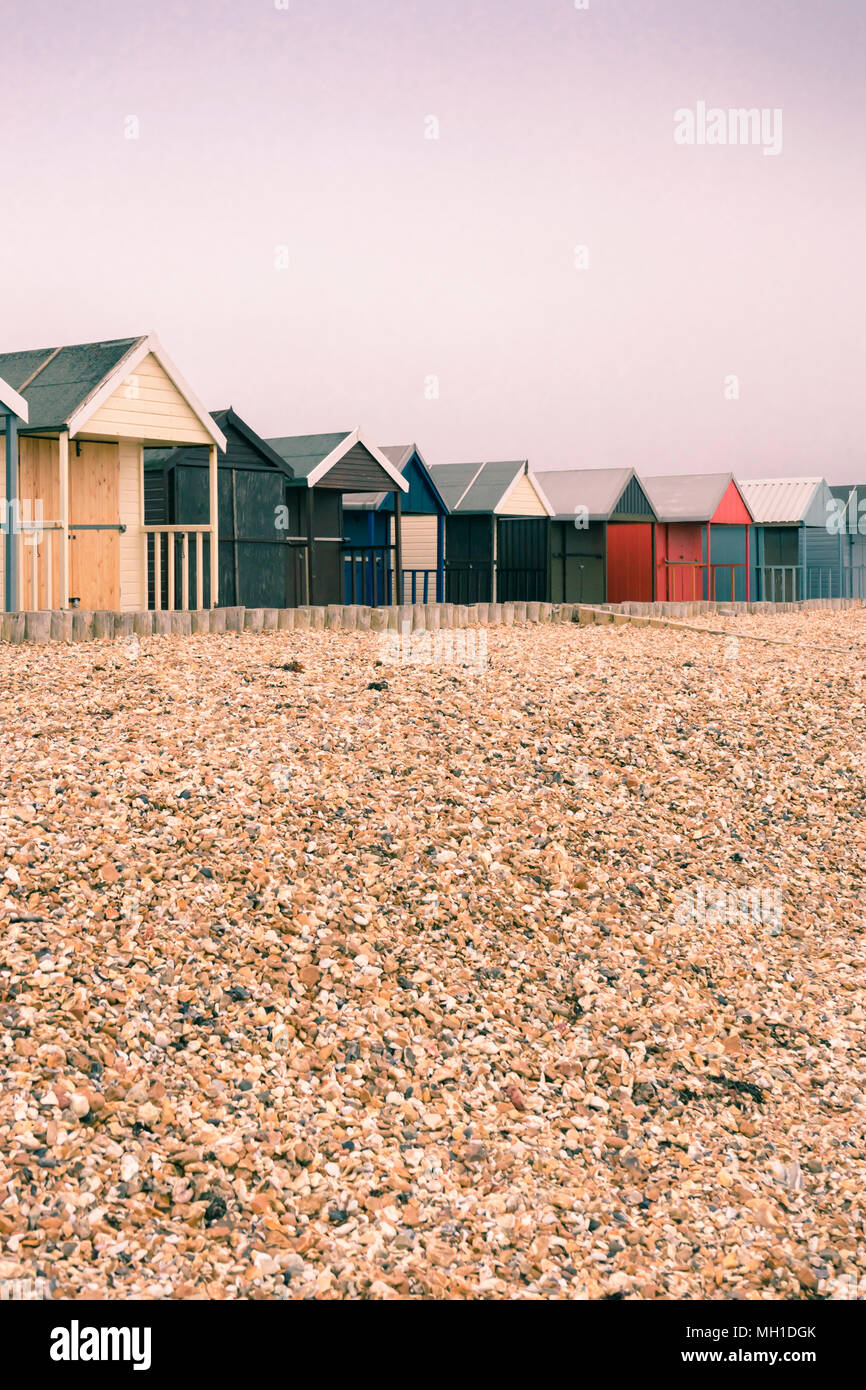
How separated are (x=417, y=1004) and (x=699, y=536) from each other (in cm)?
3110

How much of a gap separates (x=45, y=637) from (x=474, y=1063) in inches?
381

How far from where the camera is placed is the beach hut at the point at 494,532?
95.2ft

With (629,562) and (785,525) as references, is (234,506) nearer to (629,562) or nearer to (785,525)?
(629,562)

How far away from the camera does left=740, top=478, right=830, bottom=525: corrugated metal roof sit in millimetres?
40281

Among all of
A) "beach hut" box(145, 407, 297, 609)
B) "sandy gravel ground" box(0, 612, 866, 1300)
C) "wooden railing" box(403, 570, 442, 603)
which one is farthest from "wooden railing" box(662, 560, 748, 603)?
"sandy gravel ground" box(0, 612, 866, 1300)

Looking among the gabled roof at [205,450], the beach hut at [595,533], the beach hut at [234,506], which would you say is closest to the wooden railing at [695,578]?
the beach hut at [595,533]

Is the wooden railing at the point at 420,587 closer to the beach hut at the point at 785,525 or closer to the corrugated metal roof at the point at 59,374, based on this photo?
the beach hut at the point at 785,525

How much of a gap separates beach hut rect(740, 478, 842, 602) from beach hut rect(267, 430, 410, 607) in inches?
708

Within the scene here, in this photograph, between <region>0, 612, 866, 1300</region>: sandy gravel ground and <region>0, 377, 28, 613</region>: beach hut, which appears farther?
<region>0, 377, 28, 613</region>: beach hut

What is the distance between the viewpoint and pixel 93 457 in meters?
18.0

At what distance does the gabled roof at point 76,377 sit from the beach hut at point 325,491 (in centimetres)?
440

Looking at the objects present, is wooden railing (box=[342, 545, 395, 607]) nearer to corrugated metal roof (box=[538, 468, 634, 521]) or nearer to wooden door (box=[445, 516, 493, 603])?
wooden door (box=[445, 516, 493, 603])

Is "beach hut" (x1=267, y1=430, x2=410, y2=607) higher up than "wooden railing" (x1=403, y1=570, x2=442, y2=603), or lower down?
higher up
